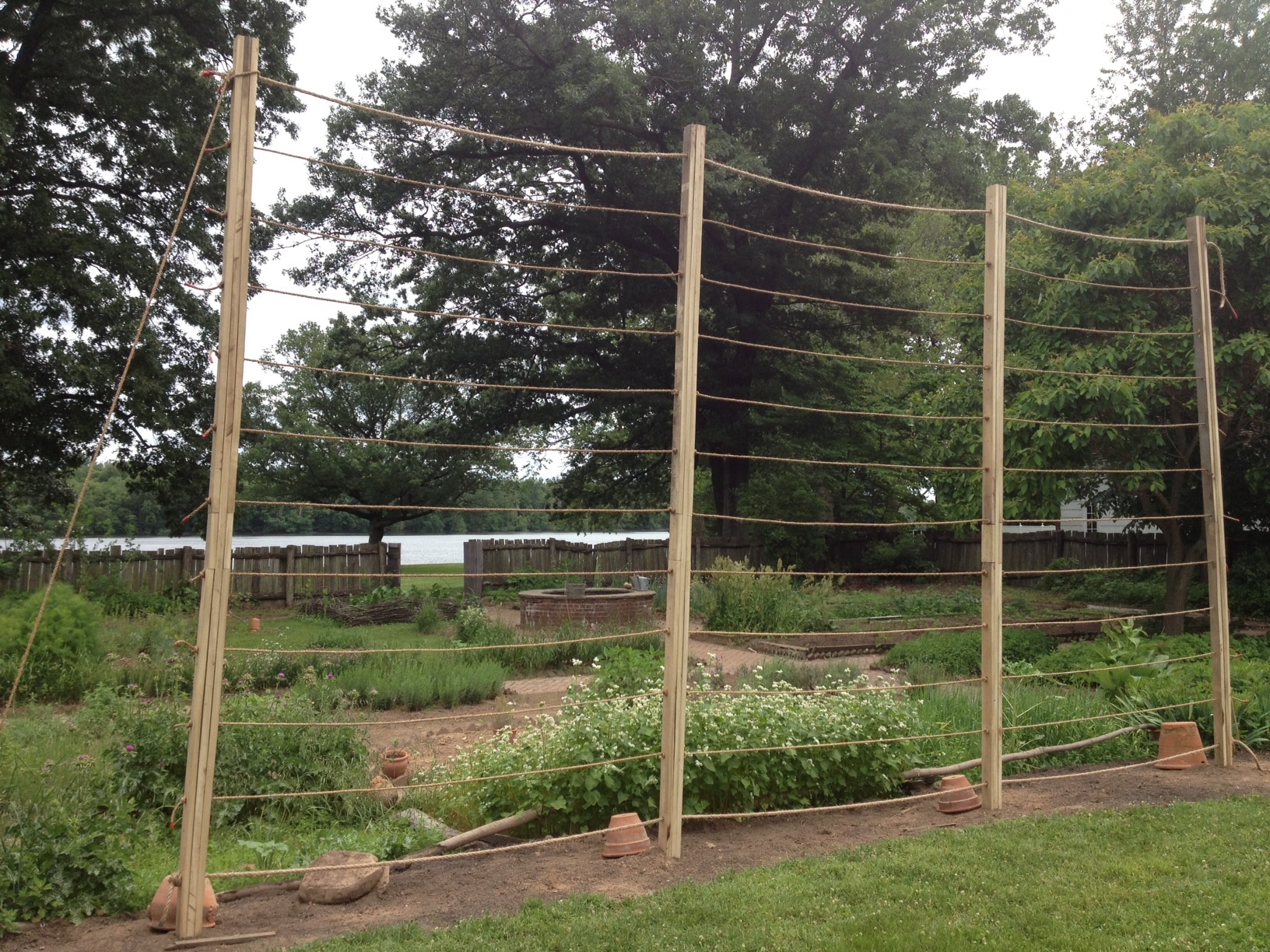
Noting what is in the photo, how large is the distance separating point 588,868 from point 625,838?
0.66 feet

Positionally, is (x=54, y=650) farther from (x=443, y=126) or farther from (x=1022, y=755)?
(x=1022, y=755)

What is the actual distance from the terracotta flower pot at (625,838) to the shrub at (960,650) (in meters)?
5.87

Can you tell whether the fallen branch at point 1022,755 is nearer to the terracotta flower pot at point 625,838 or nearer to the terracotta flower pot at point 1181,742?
the terracotta flower pot at point 1181,742

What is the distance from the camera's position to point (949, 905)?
11.3 ft

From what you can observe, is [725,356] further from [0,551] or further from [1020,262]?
[0,551]

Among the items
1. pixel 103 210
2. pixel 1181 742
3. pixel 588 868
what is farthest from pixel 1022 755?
pixel 103 210

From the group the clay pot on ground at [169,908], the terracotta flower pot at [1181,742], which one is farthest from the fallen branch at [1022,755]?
the clay pot on ground at [169,908]

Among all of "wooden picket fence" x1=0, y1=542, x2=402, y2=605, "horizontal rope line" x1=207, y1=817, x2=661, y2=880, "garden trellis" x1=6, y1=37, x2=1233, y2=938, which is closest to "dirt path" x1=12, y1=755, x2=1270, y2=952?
"horizontal rope line" x1=207, y1=817, x2=661, y2=880

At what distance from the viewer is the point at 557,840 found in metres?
4.07

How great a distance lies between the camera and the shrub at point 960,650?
9.65 m

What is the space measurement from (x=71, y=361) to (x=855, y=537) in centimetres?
1674

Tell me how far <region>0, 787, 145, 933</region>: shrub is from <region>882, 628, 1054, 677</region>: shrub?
7.29 metres

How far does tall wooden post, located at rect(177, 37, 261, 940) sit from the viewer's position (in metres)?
3.16

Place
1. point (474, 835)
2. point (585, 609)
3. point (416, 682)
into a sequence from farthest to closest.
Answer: point (585, 609), point (416, 682), point (474, 835)
